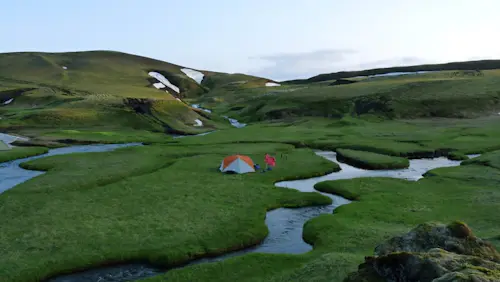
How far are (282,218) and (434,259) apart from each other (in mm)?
21562

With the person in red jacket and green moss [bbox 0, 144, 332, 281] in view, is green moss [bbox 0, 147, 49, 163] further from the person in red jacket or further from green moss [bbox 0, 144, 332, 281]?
the person in red jacket

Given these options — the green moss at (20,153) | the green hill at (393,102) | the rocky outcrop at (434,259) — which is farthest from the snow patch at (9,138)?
the rocky outcrop at (434,259)

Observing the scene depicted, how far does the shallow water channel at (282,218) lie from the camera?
25891mm

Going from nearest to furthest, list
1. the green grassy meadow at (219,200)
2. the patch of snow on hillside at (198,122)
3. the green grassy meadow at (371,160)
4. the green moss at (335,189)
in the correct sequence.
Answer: the green grassy meadow at (219,200), the green moss at (335,189), the green grassy meadow at (371,160), the patch of snow on hillside at (198,122)

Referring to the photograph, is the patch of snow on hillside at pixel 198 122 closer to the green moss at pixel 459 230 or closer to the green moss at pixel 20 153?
the green moss at pixel 20 153

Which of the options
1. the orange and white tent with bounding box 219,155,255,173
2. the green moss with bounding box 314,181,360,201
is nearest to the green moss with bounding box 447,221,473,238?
the green moss with bounding box 314,181,360,201

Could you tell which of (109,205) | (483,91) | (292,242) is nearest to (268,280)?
(292,242)

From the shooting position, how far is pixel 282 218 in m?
37.4

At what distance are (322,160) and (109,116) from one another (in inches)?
3066

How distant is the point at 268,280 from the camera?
23.8m

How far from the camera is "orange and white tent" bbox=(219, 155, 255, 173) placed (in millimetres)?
53844

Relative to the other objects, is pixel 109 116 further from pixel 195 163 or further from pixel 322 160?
pixel 322 160

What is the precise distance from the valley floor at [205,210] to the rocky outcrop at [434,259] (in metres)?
3.89

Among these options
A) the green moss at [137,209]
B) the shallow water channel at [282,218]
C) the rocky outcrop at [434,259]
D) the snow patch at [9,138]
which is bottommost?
the shallow water channel at [282,218]
